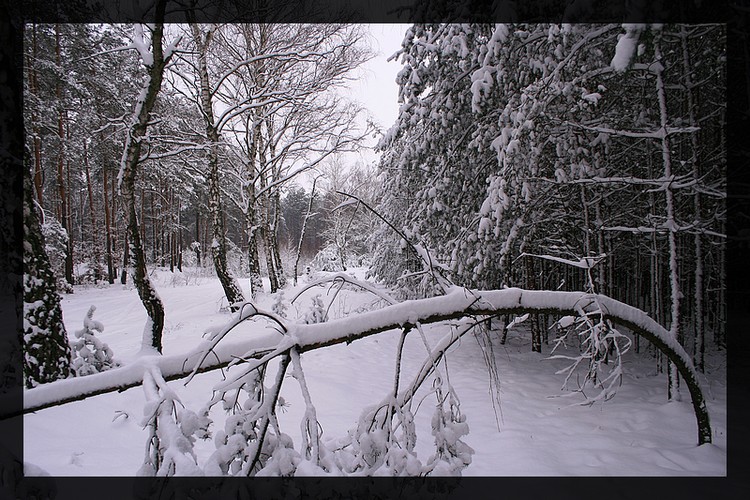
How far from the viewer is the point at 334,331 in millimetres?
1823

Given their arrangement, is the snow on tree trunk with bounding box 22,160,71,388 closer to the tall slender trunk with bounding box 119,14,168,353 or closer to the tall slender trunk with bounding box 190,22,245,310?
the tall slender trunk with bounding box 119,14,168,353

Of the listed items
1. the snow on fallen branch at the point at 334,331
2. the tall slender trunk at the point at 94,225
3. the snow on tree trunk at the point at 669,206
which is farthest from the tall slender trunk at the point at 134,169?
the tall slender trunk at the point at 94,225

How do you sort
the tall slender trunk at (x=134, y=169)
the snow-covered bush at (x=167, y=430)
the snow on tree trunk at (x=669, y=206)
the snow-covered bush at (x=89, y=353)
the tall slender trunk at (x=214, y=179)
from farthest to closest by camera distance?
the tall slender trunk at (x=214, y=179), the tall slender trunk at (x=134, y=169), the snow-covered bush at (x=89, y=353), the snow on tree trunk at (x=669, y=206), the snow-covered bush at (x=167, y=430)

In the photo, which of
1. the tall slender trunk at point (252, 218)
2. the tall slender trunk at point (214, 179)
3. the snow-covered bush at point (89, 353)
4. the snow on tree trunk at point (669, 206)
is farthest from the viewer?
the tall slender trunk at point (252, 218)

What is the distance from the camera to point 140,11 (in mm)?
5488

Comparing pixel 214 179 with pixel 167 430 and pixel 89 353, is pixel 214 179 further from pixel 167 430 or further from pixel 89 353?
pixel 167 430

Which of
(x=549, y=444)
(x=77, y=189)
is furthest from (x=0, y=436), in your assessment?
(x=77, y=189)

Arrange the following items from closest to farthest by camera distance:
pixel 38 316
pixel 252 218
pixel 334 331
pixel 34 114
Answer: pixel 334 331, pixel 38 316, pixel 252 218, pixel 34 114

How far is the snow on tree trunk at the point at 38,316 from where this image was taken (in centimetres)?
426

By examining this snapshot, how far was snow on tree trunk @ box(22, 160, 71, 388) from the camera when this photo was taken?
4.26 m

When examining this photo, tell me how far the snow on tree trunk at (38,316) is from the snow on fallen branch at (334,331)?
12.6ft

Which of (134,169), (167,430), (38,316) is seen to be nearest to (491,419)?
(167,430)

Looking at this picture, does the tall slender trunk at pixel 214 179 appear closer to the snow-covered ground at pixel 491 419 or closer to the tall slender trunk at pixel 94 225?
the snow-covered ground at pixel 491 419

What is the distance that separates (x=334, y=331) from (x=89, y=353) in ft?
15.4
